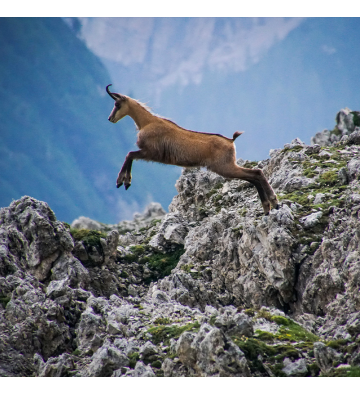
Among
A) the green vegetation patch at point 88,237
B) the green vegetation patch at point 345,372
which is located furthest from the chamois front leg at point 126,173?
the green vegetation patch at point 345,372

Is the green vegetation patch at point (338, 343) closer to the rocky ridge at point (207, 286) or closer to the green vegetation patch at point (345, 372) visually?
the rocky ridge at point (207, 286)

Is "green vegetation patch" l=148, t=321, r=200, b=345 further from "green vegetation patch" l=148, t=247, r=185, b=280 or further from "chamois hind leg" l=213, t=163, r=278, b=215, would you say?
"green vegetation patch" l=148, t=247, r=185, b=280

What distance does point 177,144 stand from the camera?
1427cm

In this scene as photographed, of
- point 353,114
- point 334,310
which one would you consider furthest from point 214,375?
point 353,114

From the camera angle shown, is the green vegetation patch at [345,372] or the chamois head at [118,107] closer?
the green vegetation patch at [345,372]

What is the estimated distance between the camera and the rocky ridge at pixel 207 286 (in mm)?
9664

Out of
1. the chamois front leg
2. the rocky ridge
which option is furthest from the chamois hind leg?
the chamois front leg

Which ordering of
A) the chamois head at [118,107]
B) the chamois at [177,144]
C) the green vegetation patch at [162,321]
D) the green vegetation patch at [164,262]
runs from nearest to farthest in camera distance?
1. the green vegetation patch at [162,321]
2. the chamois at [177,144]
3. the chamois head at [118,107]
4. the green vegetation patch at [164,262]

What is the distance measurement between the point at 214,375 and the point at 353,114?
43545 millimetres

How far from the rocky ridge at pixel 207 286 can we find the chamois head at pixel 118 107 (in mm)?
6483

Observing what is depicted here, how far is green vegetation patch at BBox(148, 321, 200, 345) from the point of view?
36.5 feet

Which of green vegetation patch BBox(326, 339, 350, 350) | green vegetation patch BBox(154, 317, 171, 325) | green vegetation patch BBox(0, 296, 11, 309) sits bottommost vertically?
green vegetation patch BBox(326, 339, 350, 350)

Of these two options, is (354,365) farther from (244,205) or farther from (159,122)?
(244,205)

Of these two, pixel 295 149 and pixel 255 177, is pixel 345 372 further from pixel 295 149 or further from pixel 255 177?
pixel 295 149
